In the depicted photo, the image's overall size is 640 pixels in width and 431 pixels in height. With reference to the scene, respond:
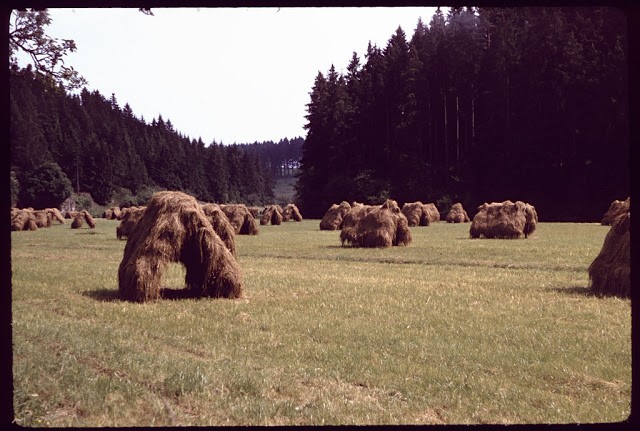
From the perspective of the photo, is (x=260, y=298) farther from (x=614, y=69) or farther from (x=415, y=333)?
(x=614, y=69)

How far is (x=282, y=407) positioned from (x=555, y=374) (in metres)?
3.94

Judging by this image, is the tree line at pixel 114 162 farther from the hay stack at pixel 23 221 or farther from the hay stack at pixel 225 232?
the hay stack at pixel 225 232

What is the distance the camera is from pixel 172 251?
523 inches

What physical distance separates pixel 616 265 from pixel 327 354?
8.90 m

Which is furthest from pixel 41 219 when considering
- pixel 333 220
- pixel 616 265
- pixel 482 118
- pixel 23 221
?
pixel 616 265

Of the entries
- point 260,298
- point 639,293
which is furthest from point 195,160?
point 639,293

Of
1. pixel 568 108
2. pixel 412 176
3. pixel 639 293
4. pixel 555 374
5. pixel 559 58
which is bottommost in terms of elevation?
pixel 555 374

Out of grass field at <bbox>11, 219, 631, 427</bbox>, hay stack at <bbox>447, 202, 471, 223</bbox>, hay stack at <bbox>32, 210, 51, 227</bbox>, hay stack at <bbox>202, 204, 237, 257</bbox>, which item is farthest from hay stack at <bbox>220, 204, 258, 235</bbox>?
hay stack at <bbox>202, 204, 237, 257</bbox>

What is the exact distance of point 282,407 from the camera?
6305 mm

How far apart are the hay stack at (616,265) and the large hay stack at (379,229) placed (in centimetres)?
1635

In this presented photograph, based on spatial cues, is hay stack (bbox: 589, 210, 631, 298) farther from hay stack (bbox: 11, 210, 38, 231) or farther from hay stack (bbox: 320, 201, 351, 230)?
hay stack (bbox: 11, 210, 38, 231)

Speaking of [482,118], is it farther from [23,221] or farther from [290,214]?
[23,221]

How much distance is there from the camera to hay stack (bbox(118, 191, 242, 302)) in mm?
13227

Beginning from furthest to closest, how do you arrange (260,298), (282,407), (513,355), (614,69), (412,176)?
1. (412,176)
2. (614,69)
3. (260,298)
4. (513,355)
5. (282,407)
